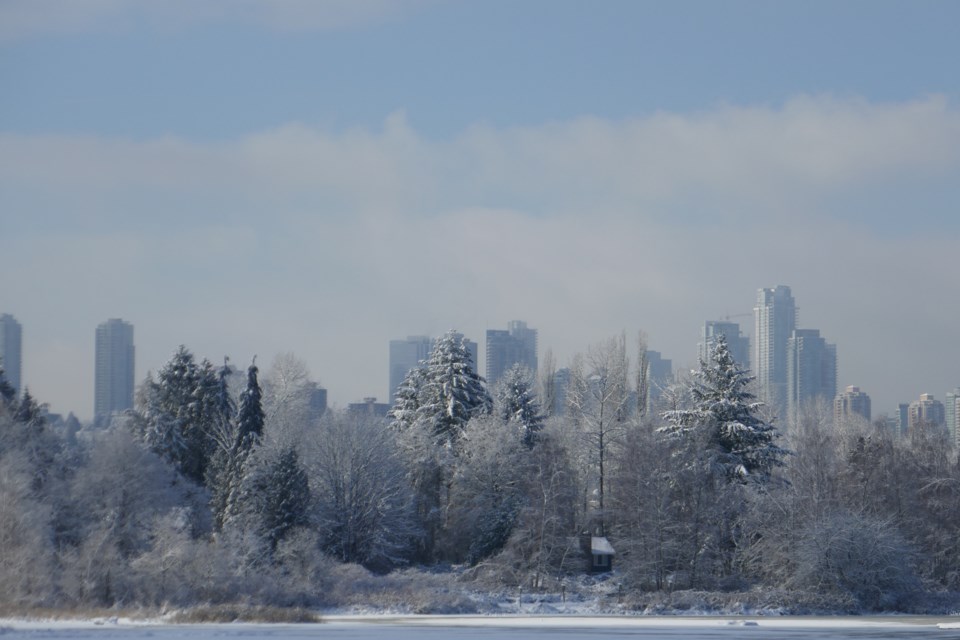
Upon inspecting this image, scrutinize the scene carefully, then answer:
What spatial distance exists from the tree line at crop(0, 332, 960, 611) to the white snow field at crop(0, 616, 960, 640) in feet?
23.1

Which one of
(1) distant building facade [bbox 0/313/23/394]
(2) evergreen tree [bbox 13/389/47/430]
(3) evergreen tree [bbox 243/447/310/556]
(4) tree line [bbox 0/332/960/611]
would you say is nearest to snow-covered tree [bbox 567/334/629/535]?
(4) tree line [bbox 0/332/960/611]

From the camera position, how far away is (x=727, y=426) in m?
62.5

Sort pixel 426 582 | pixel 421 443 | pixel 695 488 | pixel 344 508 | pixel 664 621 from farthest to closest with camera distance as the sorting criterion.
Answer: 1. pixel 421 443
2. pixel 344 508
3. pixel 695 488
4. pixel 426 582
5. pixel 664 621

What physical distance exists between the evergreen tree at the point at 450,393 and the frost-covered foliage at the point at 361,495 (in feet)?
16.8

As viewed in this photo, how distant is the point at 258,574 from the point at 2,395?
91.5 feet

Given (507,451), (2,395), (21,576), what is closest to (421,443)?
(507,451)

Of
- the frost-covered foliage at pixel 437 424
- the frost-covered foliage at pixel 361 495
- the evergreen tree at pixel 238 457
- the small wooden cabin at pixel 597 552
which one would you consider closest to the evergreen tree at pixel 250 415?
the evergreen tree at pixel 238 457

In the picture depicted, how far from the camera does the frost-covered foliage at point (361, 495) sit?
209ft

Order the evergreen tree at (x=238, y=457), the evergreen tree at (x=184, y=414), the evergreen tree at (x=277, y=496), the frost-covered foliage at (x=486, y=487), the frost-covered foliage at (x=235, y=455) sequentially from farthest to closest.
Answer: the evergreen tree at (x=184, y=414) → the frost-covered foliage at (x=486, y=487) → the frost-covered foliage at (x=235, y=455) → the evergreen tree at (x=238, y=457) → the evergreen tree at (x=277, y=496)

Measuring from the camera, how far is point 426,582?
55500 mm

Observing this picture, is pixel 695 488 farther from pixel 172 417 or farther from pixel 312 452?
pixel 172 417

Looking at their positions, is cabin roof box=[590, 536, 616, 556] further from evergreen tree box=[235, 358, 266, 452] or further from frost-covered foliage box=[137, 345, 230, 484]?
frost-covered foliage box=[137, 345, 230, 484]

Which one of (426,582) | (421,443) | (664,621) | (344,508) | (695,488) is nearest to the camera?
(664,621)

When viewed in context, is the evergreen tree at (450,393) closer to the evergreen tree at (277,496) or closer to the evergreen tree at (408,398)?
the evergreen tree at (408,398)
